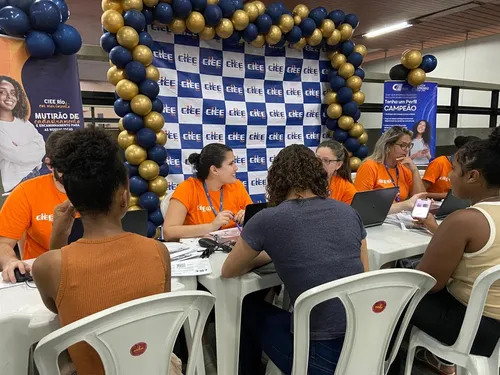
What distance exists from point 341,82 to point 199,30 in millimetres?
1562

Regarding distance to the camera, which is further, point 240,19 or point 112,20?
point 240,19

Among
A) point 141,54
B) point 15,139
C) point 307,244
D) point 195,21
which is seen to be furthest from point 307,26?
point 307,244

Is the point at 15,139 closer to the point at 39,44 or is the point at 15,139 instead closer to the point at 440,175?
the point at 39,44

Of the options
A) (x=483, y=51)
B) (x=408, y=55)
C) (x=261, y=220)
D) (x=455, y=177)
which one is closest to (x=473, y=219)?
(x=455, y=177)

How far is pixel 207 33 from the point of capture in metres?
3.15

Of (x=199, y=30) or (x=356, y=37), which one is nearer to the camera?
(x=199, y=30)

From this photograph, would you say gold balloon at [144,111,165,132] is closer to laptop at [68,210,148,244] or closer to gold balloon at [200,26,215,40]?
gold balloon at [200,26,215,40]

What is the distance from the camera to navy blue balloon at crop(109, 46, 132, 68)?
2729 mm

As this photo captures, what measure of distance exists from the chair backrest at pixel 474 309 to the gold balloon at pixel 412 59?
3425 mm

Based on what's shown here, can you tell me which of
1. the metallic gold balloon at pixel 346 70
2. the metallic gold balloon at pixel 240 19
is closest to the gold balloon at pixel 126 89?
the metallic gold balloon at pixel 240 19

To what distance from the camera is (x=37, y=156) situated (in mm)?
2564

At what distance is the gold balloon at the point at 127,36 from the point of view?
2701mm

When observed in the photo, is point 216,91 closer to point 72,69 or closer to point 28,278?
point 72,69

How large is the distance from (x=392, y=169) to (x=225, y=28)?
5.74ft
